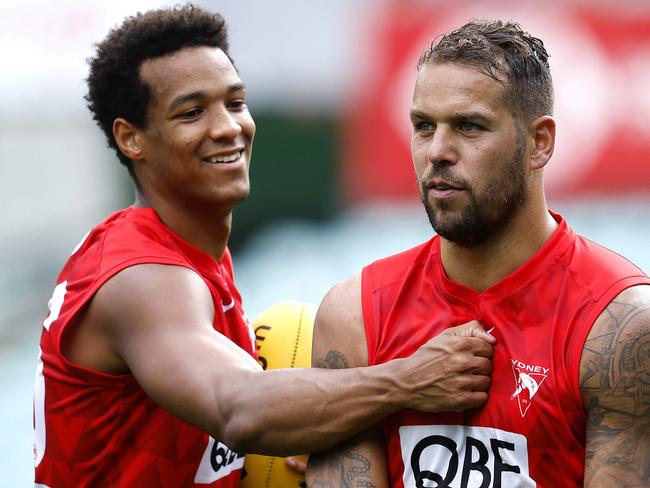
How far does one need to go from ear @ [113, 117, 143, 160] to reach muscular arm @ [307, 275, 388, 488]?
1.11m

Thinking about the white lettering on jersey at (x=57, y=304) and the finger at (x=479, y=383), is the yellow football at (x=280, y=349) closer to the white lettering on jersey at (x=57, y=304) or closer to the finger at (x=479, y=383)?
the white lettering on jersey at (x=57, y=304)

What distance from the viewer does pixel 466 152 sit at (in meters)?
3.61

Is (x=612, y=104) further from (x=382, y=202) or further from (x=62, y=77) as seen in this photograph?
(x=62, y=77)

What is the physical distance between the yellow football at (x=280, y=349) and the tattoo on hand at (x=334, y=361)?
0.73 metres

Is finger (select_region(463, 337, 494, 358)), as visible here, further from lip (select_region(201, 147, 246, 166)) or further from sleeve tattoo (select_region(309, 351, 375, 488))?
lip (select_region(201, 147, 246, 166))

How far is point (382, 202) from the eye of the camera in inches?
511

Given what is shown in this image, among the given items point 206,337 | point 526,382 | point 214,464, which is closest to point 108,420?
point 214,464

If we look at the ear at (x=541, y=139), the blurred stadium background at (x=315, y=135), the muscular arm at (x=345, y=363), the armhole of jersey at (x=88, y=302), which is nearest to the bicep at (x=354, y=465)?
the muscular arm at (x=345, y=363)

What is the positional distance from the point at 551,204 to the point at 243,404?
352 inches

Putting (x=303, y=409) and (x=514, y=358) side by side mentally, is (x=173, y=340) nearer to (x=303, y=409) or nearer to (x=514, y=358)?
(x=303, y=409)

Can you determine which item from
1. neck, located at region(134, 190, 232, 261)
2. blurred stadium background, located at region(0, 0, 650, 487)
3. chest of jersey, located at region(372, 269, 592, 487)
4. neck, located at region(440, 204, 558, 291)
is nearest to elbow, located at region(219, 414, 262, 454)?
chest of jersey, located at region(372, 269, 592, 487)

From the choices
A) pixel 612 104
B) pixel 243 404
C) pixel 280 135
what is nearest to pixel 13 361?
pixel 280 135

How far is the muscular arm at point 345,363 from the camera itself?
12.1 feet

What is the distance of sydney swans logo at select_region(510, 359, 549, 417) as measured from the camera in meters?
3.50
